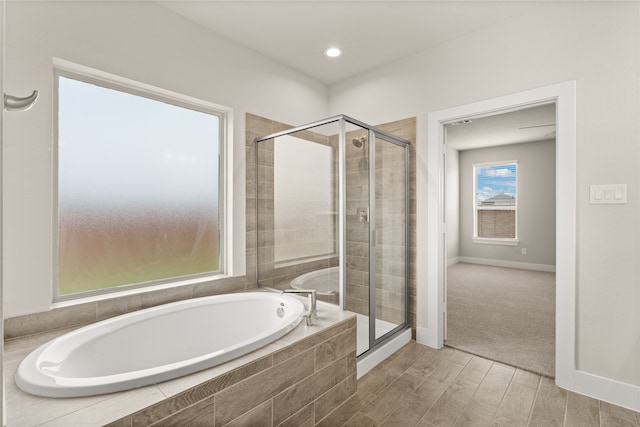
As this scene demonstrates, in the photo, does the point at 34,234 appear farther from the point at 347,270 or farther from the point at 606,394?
the point at 606,394

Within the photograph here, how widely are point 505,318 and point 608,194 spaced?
190cm

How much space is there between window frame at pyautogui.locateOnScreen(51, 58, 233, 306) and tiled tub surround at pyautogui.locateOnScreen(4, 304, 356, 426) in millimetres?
432

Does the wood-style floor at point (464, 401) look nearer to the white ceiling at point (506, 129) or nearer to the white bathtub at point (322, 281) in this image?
the white bathtub at point (322, 281)

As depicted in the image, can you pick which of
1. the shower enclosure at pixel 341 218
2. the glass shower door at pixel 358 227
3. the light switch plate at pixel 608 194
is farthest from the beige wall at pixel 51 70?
the light switch plate at pixel 608 194

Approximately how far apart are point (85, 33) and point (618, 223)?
3506mm

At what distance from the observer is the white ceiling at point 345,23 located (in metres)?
2.22

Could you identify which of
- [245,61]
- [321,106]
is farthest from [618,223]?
[245,61]

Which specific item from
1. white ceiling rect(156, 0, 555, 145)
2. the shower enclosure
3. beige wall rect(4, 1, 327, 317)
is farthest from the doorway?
beige wall rect(4, 1, 327, 317)

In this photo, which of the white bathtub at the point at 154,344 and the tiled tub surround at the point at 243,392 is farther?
the white bathtub at the point at 154,344

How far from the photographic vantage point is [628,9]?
1.89 metres

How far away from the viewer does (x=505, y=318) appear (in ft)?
11.0

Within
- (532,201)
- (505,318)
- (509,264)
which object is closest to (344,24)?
(505,318)

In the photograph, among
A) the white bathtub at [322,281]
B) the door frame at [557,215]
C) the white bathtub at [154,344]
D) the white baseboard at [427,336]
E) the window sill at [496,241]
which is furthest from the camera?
the window sill at [496,241]

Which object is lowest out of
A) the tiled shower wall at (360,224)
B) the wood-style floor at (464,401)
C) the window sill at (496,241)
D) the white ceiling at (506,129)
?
the wood-style floor at (464,401)
